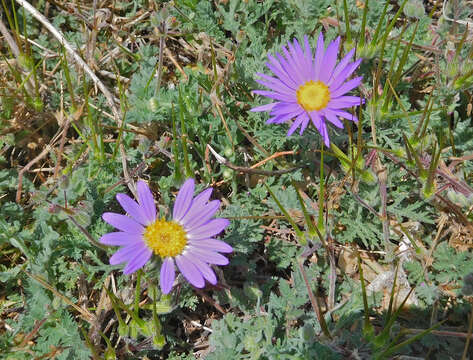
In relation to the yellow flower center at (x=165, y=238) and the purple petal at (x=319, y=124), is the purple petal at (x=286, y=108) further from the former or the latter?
the yellow flower center at (x=165, y=238)

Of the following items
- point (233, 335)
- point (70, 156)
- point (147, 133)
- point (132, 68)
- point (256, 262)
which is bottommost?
point (233, 335)

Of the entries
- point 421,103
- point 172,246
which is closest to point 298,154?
point 421,103

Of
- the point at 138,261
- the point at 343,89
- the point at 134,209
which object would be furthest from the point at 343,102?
the point at 138,261

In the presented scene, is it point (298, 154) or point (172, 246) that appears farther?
point (298, 154)

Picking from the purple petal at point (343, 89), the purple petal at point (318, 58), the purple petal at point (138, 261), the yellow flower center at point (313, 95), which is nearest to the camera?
the purple petal at point (138, 261)

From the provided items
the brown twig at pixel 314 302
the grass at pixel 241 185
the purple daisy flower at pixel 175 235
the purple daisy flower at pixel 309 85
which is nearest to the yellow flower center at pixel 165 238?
the purple daisy flower at pixel 175 235

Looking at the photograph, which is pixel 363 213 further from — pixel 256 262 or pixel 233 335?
pixel 233 335

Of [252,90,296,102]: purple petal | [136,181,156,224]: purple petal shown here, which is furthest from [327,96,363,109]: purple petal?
[136,181,156,224]: purple petal
